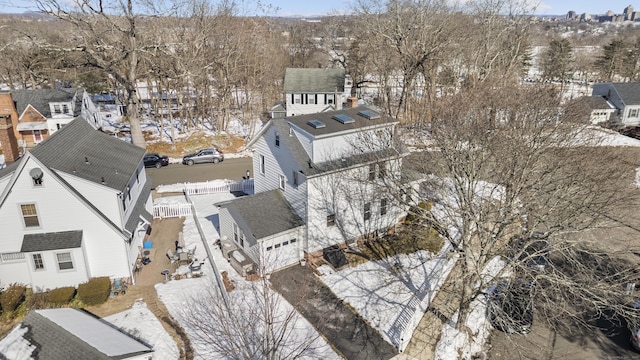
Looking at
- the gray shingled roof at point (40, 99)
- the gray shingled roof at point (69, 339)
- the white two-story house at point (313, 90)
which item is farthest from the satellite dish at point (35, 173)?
the white two-story house at point (313, 90)

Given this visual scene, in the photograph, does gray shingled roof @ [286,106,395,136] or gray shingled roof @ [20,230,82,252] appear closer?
gray shingled roof @ [20,230,82,252]

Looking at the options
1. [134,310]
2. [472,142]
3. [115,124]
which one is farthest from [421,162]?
[115,124]

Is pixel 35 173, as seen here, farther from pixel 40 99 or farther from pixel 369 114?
pixel 40 99

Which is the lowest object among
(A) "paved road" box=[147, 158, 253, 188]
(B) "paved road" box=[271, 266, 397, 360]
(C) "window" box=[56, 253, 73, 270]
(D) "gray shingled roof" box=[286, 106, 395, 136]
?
(B) "paved road" box=[271, 266, 397, 360]

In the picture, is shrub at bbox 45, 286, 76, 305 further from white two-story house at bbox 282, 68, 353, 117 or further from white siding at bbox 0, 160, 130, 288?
white two-story house at bbox 282, 68, 353, 117

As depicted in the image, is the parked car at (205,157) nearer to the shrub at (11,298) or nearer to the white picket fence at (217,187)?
the white picket fence at (217,187)

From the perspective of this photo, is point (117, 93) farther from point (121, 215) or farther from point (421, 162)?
point (421, 162)

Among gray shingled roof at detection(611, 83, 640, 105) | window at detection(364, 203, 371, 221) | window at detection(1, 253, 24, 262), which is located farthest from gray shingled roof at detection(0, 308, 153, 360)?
gray shingled roof at detection(611, 83, 640, 105)

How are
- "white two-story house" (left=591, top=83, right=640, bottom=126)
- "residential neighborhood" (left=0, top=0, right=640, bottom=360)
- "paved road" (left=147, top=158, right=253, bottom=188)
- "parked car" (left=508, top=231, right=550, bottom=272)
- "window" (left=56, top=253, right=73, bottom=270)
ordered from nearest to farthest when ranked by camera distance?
"parked car" (left=508, top=231, right=550, bottom=272), "residential neighborhood" (left=0, top=0, right=640, bottom=360), "window" (left=56, top=253, right=73, bottom=270), "paved road" (left=147, top=158, right=253, bottom=188), "white two-story house" (left=591, top=83, right=640, bottom=126)
